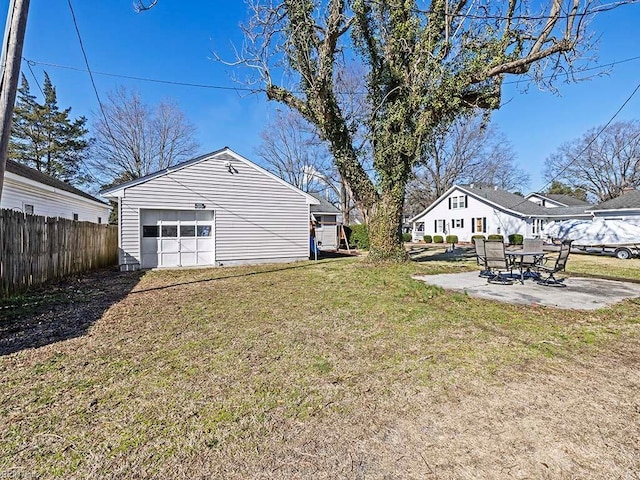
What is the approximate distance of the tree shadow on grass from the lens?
420 centimetres

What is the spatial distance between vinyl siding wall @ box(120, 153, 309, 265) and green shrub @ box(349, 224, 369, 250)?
9013mm

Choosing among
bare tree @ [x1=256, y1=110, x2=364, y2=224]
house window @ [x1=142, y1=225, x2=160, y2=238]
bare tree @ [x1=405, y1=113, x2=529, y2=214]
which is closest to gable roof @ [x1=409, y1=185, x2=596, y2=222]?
bare tree @ [x1=405, y1=113, x2=529, y2=214]

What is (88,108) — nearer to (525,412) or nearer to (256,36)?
(256,36)

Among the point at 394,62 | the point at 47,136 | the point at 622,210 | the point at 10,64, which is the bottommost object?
the point at 622,210

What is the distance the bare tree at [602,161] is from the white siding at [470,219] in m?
13.5

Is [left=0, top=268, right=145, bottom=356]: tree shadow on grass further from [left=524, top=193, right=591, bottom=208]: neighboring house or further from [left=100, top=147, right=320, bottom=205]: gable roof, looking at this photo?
[left=524, top=193, right=591, bottom=208]: neighboring house

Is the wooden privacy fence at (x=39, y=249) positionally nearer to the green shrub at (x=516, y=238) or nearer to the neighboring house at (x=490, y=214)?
the green shrub at (x=516, y=238)

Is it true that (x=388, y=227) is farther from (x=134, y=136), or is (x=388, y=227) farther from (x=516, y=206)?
(x=134, y=136)

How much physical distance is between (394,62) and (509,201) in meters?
22.7

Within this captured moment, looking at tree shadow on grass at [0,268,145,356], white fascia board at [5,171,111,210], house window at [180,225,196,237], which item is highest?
white fascia board at [5,171,111,210]

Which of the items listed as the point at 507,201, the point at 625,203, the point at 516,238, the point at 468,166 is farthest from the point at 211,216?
the point at 468,166

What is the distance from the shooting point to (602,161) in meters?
34.2

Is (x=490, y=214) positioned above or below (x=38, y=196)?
above

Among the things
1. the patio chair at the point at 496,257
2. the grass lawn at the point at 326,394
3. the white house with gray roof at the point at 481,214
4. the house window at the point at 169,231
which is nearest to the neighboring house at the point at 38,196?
the house window at the point at 169,231
